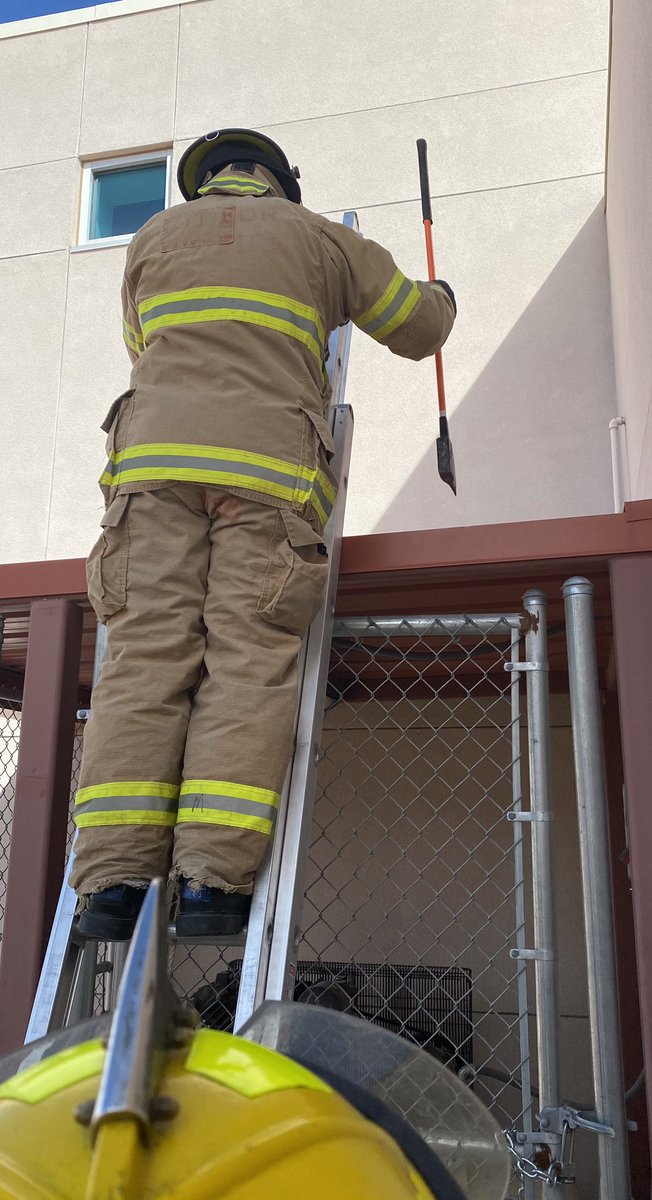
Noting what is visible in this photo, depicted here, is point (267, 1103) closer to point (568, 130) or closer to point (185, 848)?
point (185, 848)

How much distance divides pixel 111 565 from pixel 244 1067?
1.81 m

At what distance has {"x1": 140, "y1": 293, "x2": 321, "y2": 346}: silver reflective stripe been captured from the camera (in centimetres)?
270

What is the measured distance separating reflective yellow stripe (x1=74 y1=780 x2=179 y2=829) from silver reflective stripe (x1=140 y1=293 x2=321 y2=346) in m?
1.29

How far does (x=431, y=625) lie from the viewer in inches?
122

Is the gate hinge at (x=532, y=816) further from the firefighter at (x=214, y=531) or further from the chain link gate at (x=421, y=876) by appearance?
the chain link gate at (x=421, y=876)

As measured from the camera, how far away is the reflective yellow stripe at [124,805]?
2.30 m

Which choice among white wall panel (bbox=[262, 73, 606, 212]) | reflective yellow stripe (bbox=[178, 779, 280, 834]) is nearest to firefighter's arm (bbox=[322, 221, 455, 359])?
reflective yellow stripe (bbox=[178, 779, 280, 834])

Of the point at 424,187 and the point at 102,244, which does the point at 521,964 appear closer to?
the point at 424,187

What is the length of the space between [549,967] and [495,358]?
4.70 meters

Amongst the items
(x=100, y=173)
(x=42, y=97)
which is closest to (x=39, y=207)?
(x=100, y=173)

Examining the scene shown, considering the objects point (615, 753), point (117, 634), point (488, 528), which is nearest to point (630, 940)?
point (615, 753)

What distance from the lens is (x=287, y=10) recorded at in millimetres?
7406

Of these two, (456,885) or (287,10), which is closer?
(456,885)

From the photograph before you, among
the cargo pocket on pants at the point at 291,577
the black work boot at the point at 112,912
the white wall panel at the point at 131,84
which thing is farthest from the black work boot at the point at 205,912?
the white wall panel at the point at 131,84
